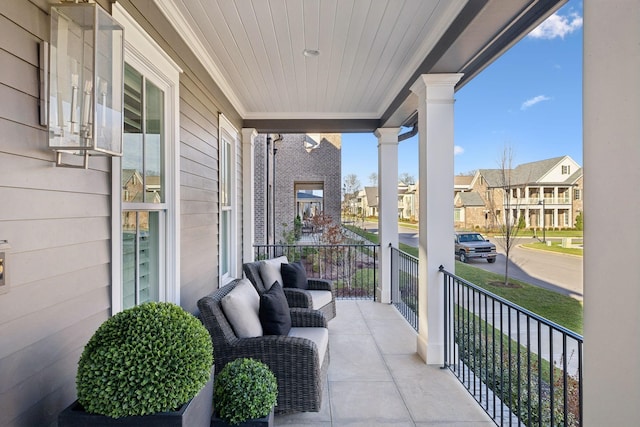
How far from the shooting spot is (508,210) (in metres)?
6.75

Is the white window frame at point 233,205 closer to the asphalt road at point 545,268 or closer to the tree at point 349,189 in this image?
the asphalt road at point 545,268

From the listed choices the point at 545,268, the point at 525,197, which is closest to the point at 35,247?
the point at 525,197

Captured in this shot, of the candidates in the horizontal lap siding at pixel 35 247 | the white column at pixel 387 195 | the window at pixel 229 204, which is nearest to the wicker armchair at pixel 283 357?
the horizontal lap siding at pixel 35 247

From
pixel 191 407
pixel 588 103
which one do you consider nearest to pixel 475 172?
pixel 588 103

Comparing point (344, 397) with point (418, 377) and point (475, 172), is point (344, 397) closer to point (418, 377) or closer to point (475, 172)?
point (418, 377)

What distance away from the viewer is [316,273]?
880 centimetres

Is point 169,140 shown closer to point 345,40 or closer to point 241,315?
point 241,315

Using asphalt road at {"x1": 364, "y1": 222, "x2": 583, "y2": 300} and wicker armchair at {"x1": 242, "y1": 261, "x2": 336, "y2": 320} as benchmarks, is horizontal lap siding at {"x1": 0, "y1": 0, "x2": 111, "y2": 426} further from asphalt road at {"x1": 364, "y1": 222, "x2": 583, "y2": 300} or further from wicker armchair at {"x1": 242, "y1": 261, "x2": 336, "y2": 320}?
asphalt road at {"x1": 364, "y1": 222, "x2": 583, "y2": 300}

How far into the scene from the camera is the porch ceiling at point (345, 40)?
242 cm

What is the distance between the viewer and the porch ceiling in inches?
95.2

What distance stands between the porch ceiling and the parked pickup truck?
507 cm

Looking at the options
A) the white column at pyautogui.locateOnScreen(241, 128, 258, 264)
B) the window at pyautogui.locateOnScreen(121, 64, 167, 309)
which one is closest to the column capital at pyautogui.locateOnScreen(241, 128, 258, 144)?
the white column at pyautogui.locateOnScreen(241, 128, 258, 264)

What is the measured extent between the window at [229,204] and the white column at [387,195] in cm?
211

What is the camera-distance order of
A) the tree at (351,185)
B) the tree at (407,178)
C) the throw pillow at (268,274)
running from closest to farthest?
the throw pillow at (268,274) → the tree at (407,178) → the tree at (351,185)
